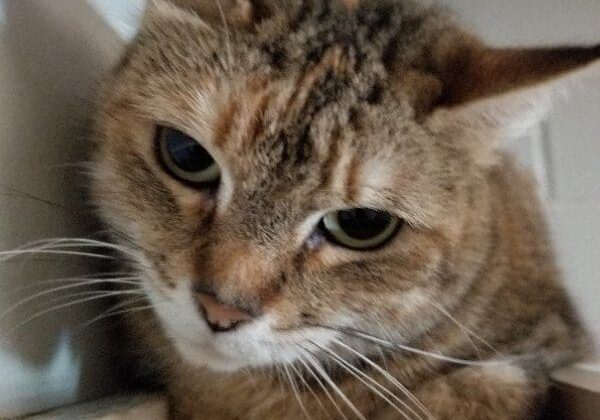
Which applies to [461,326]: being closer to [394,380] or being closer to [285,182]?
[394,380]

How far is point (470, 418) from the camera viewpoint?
941 mm

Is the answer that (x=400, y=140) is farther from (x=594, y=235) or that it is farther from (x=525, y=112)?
(x=594, y=235)

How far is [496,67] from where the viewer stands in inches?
35.4

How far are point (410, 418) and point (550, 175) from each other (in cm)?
132

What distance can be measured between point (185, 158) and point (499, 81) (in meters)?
0.40

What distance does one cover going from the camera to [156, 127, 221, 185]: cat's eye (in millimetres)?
912

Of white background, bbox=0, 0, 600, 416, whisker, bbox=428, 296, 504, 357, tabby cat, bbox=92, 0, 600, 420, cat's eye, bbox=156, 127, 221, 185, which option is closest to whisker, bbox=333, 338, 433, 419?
tabby cat, bbox=92, 0, 600, 420

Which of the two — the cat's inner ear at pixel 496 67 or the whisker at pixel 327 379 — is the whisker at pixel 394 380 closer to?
the whisker at pixel 327 379

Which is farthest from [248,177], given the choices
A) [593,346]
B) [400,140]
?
[593,346]

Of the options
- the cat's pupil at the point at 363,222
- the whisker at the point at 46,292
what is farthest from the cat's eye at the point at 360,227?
the whisker at the point at 46,292

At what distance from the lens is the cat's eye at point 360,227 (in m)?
0.90

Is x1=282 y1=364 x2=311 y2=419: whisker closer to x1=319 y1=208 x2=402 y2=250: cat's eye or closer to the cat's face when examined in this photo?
the cat's face

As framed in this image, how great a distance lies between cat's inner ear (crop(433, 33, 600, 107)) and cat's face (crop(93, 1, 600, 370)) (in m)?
0.03

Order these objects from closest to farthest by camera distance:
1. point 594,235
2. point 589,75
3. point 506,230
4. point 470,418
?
point 589,75 → point 470,418 → point 506,230 → point 594,235
